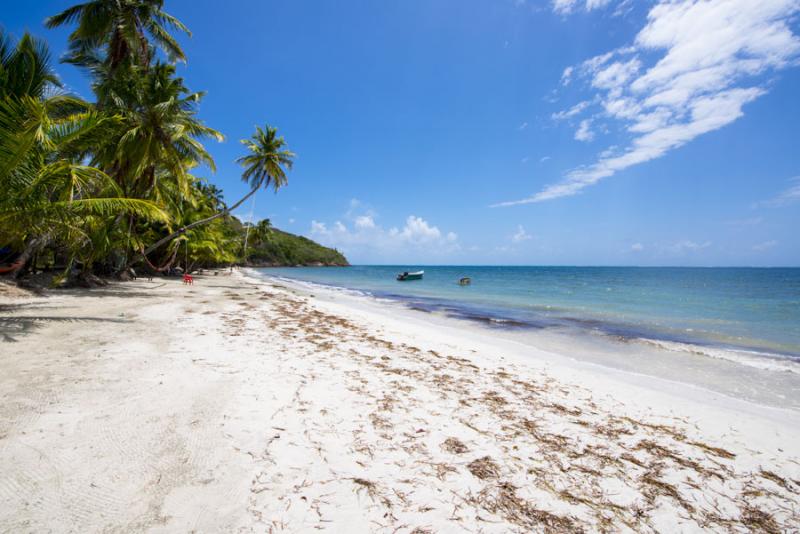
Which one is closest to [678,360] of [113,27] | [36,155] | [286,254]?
[36,155]

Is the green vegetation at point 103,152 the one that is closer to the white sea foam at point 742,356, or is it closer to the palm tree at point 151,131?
the palm tree at point 151,131

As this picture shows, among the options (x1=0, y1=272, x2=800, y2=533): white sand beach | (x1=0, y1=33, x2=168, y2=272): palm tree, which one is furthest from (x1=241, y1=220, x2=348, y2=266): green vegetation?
(x1=0, y1=272, x2=800, y2=533): white sand beach

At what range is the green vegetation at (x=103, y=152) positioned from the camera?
6.21 m

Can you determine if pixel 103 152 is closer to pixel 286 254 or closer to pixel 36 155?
pixel 36 155

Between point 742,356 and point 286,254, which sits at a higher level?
point 286,254

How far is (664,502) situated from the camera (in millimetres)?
2586

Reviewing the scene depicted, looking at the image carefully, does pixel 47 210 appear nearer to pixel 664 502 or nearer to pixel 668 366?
pixel 664 502

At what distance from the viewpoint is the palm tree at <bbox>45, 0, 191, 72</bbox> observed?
14.9 meters

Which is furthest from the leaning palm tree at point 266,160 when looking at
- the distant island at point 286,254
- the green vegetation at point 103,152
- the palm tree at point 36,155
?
the distant island at point 286,254

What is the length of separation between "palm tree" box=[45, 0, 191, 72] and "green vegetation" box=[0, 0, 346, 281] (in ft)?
0.14

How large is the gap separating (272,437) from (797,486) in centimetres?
486

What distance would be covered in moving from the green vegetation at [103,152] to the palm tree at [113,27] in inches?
1.7

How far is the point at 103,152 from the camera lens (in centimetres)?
1195

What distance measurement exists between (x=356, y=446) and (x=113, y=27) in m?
22.3
